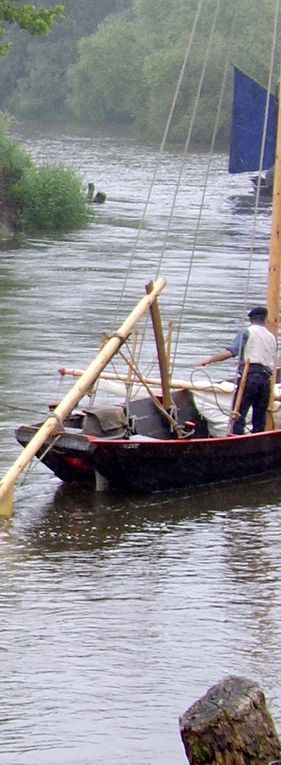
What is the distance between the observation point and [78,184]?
39.4 m

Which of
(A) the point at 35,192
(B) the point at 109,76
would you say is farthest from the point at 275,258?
(B) the point at 109,76

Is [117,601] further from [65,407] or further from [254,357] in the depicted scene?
[254,357]

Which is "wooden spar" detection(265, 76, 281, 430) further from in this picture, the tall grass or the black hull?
the tall grass

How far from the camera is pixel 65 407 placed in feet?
47.2

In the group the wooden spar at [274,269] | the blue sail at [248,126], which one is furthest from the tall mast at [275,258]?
the blue sail at [248,126]

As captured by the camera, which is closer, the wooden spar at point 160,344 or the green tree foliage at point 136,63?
the wooden spar at point 160,344

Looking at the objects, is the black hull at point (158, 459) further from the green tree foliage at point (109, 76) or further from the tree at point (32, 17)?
the green tree foliage at point (109, 76)

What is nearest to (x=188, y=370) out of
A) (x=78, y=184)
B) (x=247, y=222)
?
(x=78, y=184)

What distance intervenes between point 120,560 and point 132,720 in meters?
3.49

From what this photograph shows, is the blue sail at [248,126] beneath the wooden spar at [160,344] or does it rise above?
above

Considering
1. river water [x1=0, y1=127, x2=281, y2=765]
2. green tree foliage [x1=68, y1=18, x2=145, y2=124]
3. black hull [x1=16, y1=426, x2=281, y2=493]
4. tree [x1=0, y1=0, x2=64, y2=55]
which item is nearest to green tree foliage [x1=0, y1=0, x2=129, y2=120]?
green tree foliage [x1=68, y1=18, x2=145, y2=124]

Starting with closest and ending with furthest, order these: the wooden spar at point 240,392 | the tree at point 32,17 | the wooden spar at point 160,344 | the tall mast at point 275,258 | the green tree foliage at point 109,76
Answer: the wooden spar at point 160,344, the wooden spar at point 240,392, the tall mast at point 275,258, the tree at point 32,17, the green tree foliage at point 109,76

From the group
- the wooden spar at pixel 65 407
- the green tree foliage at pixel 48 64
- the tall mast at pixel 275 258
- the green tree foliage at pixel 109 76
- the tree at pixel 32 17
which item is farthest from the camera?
the green tree foliage at pixel 48 64

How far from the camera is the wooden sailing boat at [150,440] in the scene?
1434 cm
